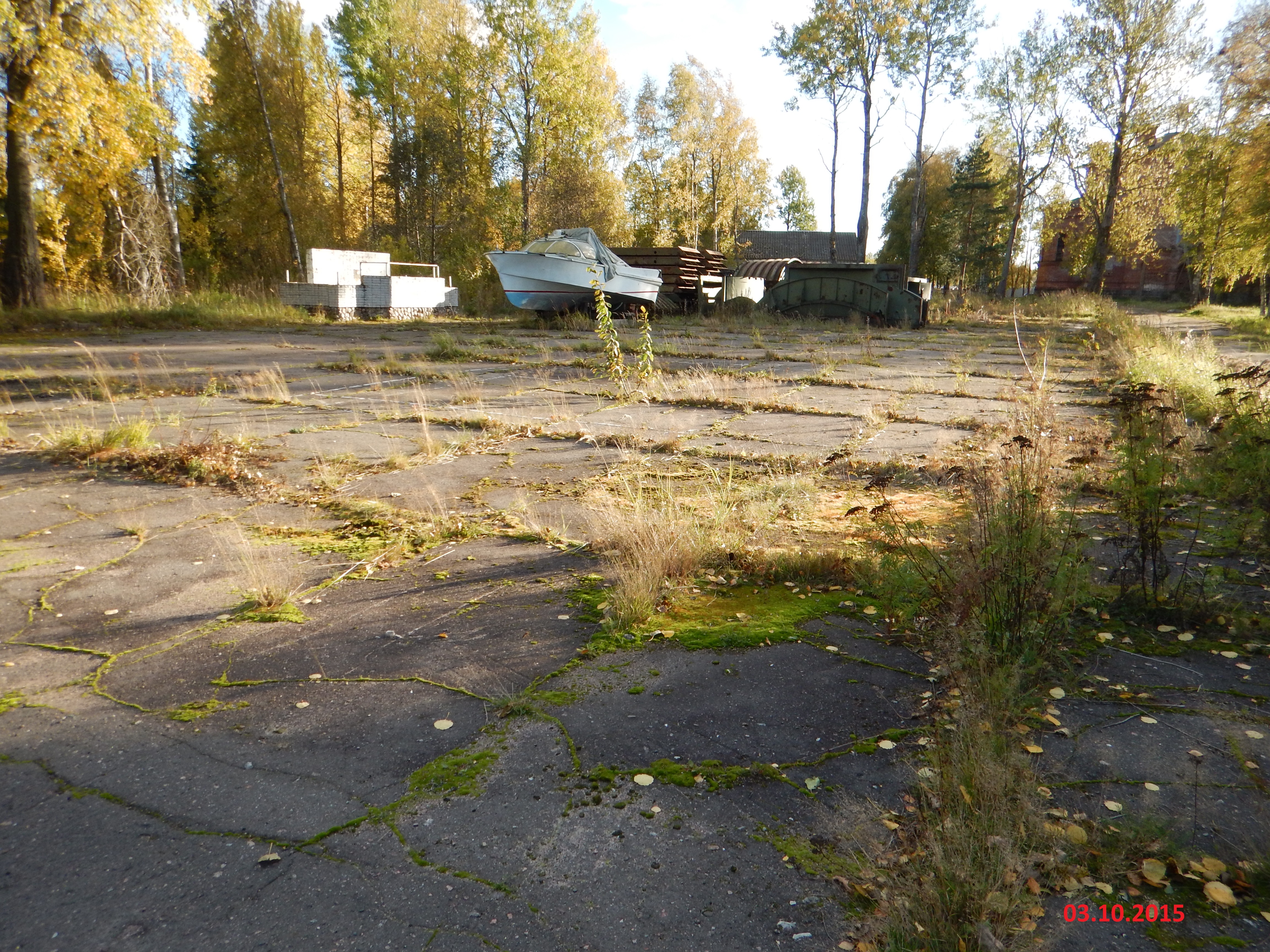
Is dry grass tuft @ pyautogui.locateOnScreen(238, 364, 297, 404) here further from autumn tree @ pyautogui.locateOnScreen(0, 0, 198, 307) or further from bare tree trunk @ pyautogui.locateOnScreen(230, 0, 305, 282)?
bare tree trunk @ pyautogui.locateOnScreen(230, 0, 305, 282)

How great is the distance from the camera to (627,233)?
40688 mm

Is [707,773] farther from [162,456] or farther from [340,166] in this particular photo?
[340,166]

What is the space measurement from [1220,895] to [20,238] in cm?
2018

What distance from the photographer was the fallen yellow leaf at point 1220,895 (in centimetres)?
171

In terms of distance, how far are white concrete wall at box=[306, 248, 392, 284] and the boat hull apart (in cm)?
467

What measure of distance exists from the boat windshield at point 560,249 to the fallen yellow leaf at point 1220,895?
19655 millimetres

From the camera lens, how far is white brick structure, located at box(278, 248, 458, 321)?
20.4 m

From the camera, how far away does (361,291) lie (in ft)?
68.8

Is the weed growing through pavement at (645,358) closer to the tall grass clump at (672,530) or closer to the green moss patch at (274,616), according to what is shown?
the tall grass clump at (672,530)

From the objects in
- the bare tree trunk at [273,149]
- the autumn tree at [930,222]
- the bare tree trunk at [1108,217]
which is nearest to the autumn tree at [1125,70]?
the bare tree trunk at [1108,217]

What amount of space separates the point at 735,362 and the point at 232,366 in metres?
7.70

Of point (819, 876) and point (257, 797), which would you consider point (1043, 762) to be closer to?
point (819, 876)

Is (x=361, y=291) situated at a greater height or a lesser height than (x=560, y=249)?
lesser

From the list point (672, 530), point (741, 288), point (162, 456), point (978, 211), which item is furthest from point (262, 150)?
point (978, 211)
